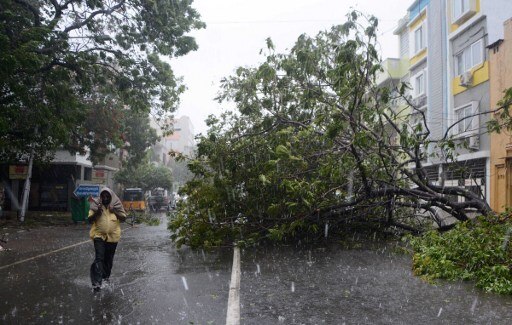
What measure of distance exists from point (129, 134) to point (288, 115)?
23802 millimetres

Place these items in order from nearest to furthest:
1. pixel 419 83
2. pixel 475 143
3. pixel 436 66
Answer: pixel 475 143 → pixel 436 66 → pixel 419 83

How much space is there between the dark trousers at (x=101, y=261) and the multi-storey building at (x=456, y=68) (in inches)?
546

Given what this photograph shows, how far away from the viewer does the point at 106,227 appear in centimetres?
721

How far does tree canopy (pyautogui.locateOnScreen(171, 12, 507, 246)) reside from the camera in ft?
34.7

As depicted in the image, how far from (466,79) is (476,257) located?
16507 mm

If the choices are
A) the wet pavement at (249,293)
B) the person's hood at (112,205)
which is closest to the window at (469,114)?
the wet pavement at (249,293)

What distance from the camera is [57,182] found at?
3378 centimetres

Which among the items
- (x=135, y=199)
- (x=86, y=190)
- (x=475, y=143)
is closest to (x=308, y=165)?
(x=475, y=143)

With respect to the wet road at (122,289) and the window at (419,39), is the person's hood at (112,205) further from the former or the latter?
the window at (419,39)

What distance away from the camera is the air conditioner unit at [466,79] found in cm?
2177

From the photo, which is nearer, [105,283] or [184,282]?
[105,283]

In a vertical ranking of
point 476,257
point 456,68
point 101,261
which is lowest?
point 101,261

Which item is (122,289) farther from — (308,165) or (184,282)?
(308,165)

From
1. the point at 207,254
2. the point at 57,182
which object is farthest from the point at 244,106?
the point at 57,182
